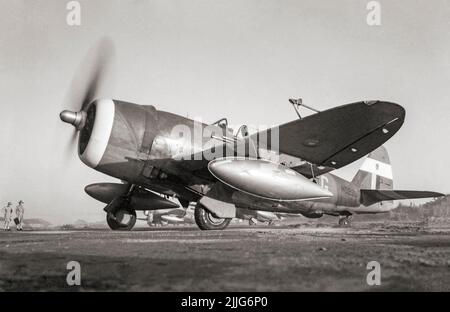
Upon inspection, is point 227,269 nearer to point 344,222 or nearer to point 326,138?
point 326,138

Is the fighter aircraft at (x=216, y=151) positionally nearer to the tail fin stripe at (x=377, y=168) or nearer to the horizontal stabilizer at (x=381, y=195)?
the horizontal stabilizer at (x=381, y=195)

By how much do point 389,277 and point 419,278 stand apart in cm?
25

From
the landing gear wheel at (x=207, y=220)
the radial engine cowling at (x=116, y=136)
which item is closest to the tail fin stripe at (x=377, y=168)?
the landing gear wheel at (x=207, y=220)

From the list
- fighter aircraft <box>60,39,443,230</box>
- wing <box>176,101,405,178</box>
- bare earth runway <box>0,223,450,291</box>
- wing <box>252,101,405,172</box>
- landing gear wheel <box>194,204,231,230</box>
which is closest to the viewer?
bare earth runway <box>0,223,450,291</box>

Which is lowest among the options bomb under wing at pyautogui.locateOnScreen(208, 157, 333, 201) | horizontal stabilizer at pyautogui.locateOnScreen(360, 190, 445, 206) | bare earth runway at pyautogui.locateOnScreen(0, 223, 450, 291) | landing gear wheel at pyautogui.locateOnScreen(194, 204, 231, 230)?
bare earth runway at pyautogui.locateOnScreen(0, 223, 450, 291)

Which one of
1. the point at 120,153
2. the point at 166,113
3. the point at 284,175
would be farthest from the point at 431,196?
the point at 120,153

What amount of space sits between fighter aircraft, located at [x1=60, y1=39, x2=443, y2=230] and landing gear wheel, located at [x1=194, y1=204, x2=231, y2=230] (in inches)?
0.9

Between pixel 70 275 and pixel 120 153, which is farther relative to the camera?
pixel 120 153

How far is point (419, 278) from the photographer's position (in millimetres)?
3672

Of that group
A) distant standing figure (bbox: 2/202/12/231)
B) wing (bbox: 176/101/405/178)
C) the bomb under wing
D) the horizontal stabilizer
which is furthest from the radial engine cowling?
distant standing figure (bbox: 2/202/12/231)

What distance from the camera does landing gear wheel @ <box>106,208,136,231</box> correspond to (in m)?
10.5

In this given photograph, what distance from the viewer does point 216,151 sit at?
29.9 ft

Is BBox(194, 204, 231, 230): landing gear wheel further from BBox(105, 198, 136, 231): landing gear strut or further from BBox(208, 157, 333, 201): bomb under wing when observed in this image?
BBox(105, 198, 136, 231): landing gear strut
